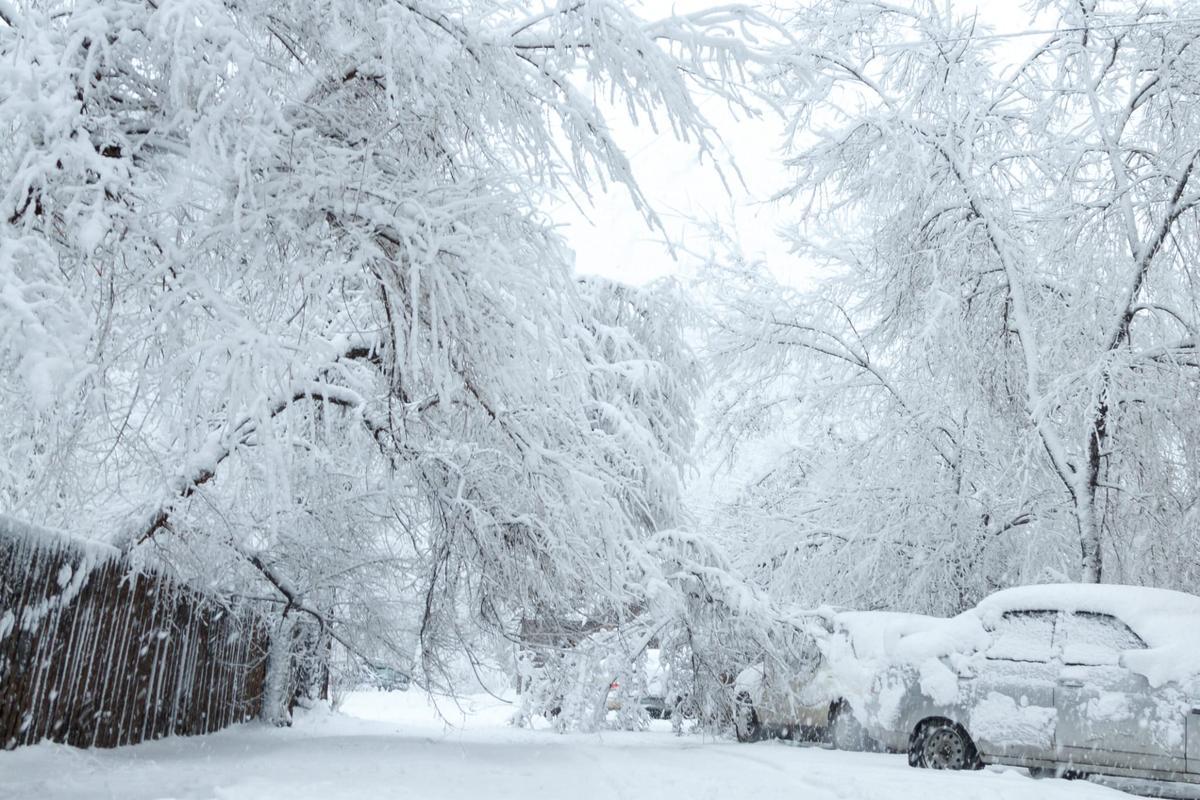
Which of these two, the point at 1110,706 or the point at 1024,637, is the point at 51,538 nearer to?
the point at 1024,637

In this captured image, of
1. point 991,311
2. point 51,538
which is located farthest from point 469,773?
point 991,311

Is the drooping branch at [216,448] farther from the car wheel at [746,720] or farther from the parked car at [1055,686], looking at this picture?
the car wheel at [746,720]

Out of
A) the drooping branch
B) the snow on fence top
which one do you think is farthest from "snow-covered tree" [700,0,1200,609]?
the snow on fence top

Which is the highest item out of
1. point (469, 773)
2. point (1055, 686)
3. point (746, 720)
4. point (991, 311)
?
point (991, 311)

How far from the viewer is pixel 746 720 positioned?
1169 centimetres

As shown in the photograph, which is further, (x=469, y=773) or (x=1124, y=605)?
(x=1124, y=605)

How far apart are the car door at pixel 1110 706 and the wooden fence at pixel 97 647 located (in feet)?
24.8

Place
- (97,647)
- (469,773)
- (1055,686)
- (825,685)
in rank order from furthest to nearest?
1. (825,685)
2. (1055,686)
3. (469,773)
4. (97,647)

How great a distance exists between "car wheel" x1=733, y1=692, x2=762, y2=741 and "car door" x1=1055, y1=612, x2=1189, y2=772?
3715mm

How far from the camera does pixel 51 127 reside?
13.2 ft

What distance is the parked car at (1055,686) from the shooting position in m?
8.22

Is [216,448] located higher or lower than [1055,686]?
higher

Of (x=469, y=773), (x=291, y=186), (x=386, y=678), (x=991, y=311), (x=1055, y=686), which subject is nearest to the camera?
(x=291, y=186)

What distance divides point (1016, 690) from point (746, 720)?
355cm
